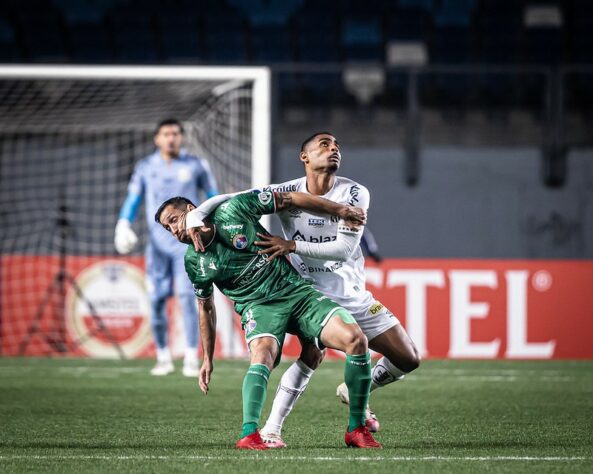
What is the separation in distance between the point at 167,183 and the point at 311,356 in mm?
4015

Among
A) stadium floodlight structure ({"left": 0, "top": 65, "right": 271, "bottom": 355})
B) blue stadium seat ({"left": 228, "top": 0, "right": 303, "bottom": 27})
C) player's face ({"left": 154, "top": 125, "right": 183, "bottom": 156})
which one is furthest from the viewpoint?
blue stadium seat ({"left": 228, "top": 0, "right": 303, "bottom": 27})

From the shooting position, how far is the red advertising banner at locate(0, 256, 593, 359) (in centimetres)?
1126

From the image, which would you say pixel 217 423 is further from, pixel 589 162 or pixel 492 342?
pixel 589 162

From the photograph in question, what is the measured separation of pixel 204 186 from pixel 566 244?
23.4 ft

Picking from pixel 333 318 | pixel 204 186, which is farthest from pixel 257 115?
pixel 333 318

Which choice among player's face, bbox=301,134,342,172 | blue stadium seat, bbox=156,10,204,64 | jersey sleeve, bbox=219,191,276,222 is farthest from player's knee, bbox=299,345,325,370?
blue stadium seat, bbox=156,10,204,64

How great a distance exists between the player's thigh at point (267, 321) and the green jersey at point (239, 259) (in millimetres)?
46

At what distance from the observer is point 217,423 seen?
238 inches

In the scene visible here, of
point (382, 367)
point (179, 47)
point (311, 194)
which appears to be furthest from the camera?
point (179, 47)

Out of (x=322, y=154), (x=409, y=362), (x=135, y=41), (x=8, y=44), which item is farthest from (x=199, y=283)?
(x=8, y=44)

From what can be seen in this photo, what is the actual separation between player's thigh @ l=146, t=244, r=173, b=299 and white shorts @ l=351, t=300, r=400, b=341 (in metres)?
3.85

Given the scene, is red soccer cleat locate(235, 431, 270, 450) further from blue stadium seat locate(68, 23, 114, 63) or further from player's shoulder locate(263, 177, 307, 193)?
blue stadium seat locate(68, 23, 114, 63)

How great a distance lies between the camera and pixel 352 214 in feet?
16.9

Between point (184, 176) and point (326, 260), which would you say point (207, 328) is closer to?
point (326, 260)
